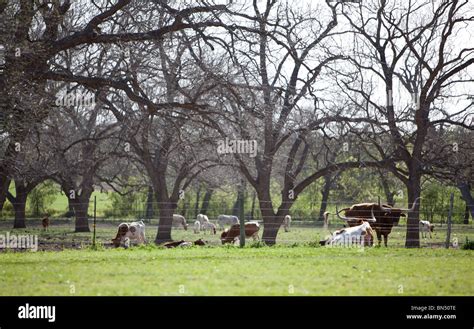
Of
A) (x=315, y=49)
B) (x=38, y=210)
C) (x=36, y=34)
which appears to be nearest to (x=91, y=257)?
(x=36, y=34)

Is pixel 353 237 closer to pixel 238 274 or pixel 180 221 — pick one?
pixel 238 274

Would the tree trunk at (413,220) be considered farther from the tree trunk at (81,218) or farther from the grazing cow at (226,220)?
the grazing cow at (226,220)

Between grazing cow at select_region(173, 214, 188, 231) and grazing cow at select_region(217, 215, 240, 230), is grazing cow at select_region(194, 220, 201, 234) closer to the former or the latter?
grazing cow at select_region(173, 214, 188, 231)

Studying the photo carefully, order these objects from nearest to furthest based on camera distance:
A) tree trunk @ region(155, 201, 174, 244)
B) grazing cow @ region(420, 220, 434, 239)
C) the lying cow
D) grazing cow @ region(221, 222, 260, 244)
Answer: the lying cow
grazing cow @ region(221, 222, 260, 244)
tree trunk @ region(155, 201, 174, 244)
grazing cow @ region(420, 220, 434, 239)

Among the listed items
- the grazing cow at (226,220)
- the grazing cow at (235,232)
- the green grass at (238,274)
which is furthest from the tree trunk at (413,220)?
the grazing cow at (226,220)

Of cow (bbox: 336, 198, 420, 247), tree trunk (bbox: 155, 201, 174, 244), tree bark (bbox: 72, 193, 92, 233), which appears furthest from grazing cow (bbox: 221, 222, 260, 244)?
tree bark (bbox: 72, 193, 92, 233)

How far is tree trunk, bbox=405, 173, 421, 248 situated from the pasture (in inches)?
327

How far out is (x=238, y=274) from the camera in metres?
11.8

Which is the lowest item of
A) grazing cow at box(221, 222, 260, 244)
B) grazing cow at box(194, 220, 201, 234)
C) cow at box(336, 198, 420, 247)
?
grazing cow at box(194, 220, 201, 234)

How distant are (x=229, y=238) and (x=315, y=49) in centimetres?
789

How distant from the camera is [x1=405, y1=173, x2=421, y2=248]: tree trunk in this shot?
2511cm

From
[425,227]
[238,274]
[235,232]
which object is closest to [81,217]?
[235,232]

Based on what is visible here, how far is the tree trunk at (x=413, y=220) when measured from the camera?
25.1 m

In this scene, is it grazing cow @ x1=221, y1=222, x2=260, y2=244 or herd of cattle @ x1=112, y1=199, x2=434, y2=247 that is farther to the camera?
grazing cow @ x1=221, y1=222, x2=260, y2=244
